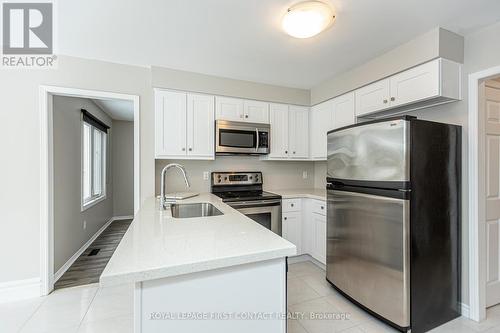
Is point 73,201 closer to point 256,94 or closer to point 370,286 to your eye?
point 256,94

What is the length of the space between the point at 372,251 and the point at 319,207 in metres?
0.97

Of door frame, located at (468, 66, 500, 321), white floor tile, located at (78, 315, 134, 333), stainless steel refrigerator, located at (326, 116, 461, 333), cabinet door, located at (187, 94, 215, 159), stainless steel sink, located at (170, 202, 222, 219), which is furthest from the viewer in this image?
cabinet door, located at (187, 94, 215, 159)

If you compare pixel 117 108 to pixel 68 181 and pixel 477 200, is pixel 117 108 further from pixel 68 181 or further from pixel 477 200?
pixel 477 200

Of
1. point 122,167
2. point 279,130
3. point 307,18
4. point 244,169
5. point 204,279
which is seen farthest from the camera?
point 122,167

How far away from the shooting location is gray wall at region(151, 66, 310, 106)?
9.03 feet

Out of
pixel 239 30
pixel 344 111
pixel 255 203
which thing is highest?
pixel 239 30

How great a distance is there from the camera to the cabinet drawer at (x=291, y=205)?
9.87ft

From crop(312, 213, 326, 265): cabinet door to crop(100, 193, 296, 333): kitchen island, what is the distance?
182cm

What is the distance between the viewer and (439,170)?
6.18 ft

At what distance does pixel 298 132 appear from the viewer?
3.46 meters

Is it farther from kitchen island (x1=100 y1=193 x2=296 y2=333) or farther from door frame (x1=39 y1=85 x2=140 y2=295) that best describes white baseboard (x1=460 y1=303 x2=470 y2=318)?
door frame (x1=39 y1=85 x2=140 y2=295)

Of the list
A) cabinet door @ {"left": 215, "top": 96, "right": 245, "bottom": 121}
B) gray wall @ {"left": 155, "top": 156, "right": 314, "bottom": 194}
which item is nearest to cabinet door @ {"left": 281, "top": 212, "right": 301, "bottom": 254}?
gray wall @ {"left": 155, "top": 156, "right": 314, "bottom": 194}

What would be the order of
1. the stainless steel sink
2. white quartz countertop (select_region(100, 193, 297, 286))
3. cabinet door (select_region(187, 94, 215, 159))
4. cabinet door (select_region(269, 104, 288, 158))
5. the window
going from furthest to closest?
the window
cabinet door (select_region(269, 104, 288, 158))
cabinet door (select_region(187, 94, 215, 159))
the stainless steel sink
white quartz countertop (select_region(100, 193, 297, 286))

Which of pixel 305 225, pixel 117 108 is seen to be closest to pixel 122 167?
pixel 117 108
